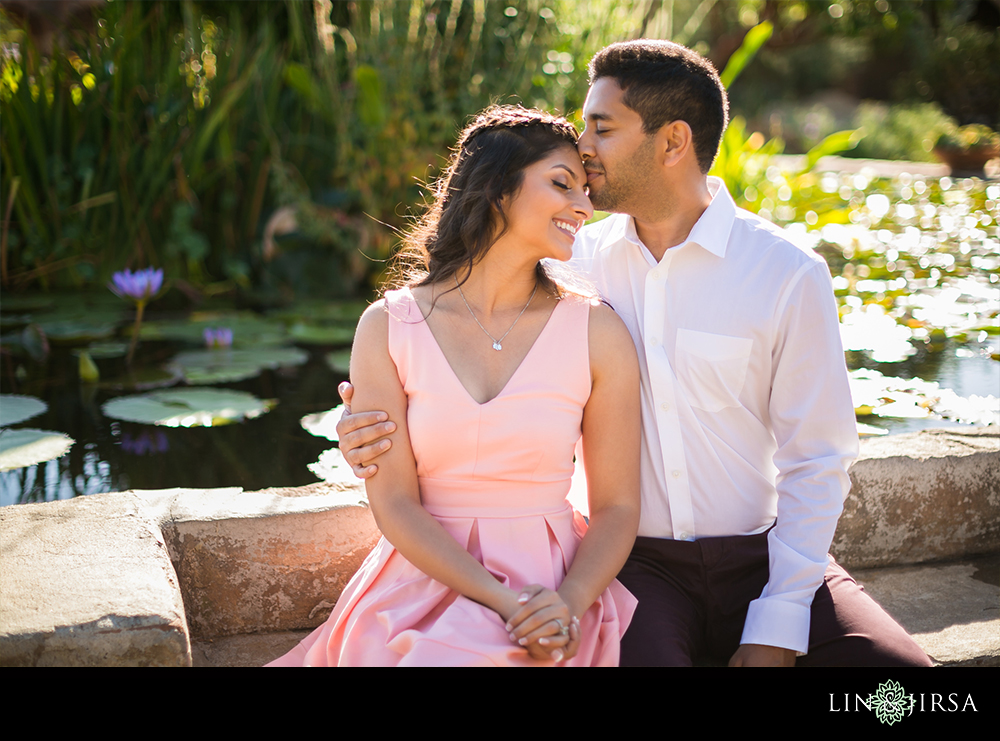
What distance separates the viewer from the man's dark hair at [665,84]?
65.2 inches

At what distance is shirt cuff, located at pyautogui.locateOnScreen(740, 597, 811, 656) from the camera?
1389mm

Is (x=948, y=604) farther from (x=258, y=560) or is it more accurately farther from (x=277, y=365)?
(x=277, y=365)

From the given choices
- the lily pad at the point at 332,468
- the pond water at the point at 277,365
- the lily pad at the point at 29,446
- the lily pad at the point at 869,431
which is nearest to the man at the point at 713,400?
the lily pad at the point at 332,468

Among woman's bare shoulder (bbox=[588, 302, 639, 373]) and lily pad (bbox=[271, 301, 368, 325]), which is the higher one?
woman's bare shoulder (bbox=[588, 302, 639, 373])

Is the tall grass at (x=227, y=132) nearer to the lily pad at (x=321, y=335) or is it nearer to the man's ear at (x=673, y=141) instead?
the lily pad at (x=321, y=335)

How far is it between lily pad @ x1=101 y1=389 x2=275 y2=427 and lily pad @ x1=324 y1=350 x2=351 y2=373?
15.5 inches

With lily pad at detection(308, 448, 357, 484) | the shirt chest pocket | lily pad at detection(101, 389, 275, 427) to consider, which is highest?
the shirt chest pocket

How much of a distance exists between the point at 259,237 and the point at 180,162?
0.61 metres

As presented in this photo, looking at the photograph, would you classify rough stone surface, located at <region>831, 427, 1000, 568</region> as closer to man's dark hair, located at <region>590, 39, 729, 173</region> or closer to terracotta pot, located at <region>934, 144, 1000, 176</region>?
man's dark hair, located at <region>590, 39, 729, 173</region>

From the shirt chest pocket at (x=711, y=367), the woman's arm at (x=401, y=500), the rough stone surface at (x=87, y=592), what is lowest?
the rough stone surface at (x=87, y=592)

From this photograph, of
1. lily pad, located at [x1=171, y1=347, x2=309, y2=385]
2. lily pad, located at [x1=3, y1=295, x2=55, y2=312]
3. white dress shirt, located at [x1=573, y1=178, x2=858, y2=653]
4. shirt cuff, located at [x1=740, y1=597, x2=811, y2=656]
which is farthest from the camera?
lily pad, located at [x1=3, y1=295, x2=55, y2=312]

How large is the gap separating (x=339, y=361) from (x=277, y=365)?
0.77ft

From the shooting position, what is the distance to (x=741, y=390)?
1.59m
